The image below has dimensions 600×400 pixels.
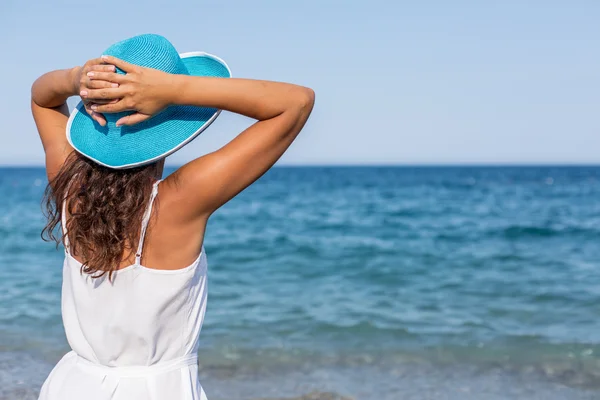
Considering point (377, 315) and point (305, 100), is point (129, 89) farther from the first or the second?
point (377, 315)

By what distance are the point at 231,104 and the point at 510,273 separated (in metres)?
9.18

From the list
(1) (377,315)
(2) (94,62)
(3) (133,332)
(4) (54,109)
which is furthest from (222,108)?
(1) (377,315)

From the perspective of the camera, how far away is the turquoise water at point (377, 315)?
17.9 feet

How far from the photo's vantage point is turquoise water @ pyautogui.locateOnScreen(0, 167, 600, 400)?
544 centimetres

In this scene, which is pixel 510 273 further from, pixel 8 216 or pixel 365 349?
pixel 8 216

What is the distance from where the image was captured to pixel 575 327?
6953 millimetres

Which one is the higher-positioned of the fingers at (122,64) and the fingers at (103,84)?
the fingers at (122,64)

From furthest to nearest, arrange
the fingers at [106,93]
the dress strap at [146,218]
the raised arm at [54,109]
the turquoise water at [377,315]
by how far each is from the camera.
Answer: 1. the turquoise water at [377,315]
2. the raised arm at [54,109]
3. the dress strap at [146,218]
4. the fingers at [106,93]

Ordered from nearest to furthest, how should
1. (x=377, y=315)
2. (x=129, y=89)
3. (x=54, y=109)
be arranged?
(x=129, y=89), (x=54, y=109), (x=377, y=315)

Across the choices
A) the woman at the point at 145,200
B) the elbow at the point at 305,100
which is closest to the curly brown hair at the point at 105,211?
the woman at the point at 145,200

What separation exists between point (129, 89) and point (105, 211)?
1.09 feet

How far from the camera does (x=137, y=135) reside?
168 centimetres

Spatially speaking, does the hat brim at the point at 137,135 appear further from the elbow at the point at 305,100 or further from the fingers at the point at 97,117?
the elbow at the point at 305,100

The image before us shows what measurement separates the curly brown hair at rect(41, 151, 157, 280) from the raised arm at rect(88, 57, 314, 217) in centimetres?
12
